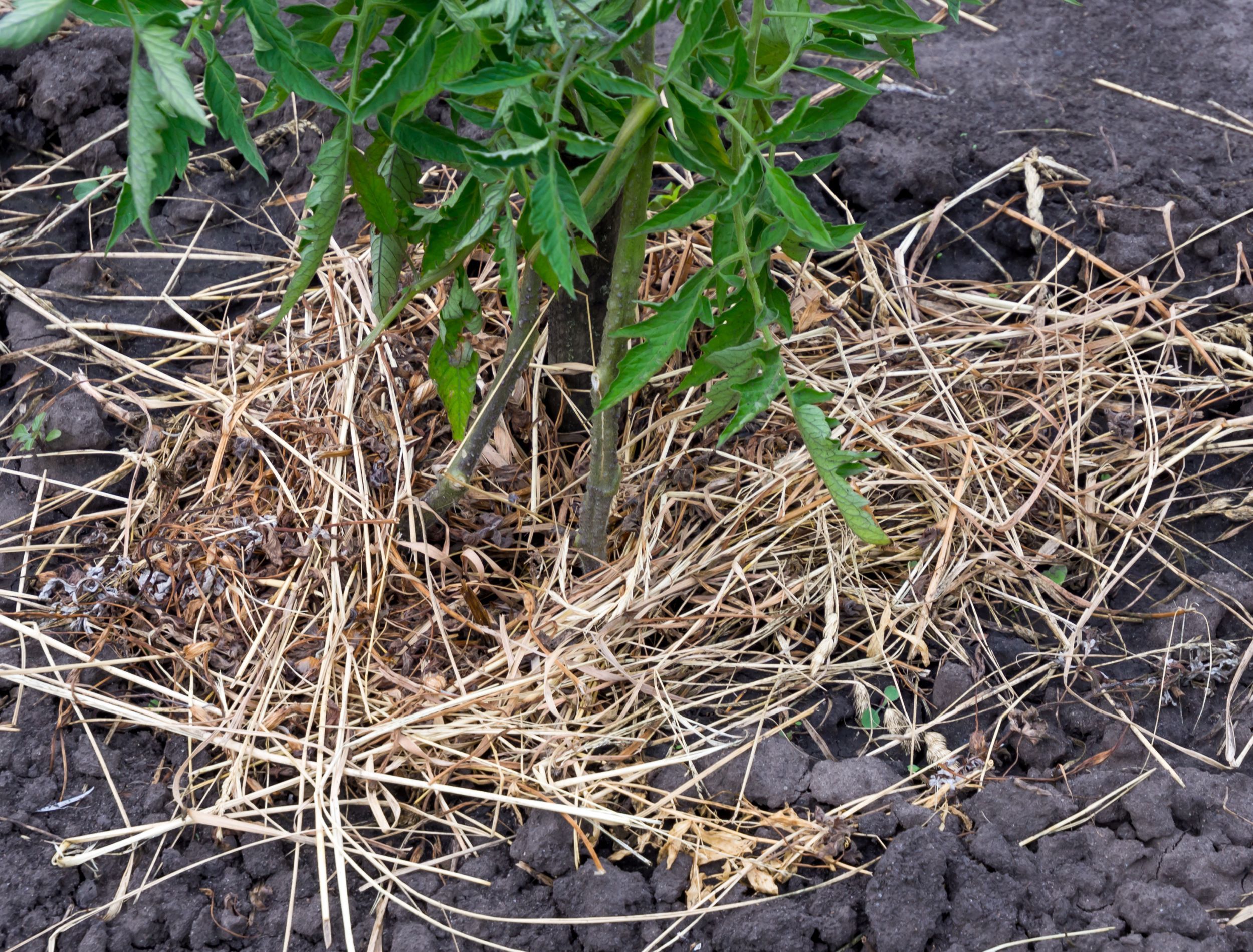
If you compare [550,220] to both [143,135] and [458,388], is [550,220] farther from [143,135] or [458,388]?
[458,388]

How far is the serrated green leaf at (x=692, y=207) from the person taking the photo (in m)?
1.12

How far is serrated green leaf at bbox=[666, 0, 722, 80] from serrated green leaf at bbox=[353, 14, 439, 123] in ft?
0.76

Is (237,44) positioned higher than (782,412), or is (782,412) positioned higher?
(237,44)

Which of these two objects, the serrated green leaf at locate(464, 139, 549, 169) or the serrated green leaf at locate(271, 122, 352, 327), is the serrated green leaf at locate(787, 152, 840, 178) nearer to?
the serrated green leaf at locate(464, 139, 549, 169)

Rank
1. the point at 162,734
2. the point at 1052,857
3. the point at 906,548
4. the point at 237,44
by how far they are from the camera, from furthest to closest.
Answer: the point at 237,44, the point at 906,548, the point at 162,734, the point at 1052,857

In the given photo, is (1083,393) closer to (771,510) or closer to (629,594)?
(771,510)

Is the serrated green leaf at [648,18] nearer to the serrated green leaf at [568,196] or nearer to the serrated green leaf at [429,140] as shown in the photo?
the serrated green leaf at [568,196]

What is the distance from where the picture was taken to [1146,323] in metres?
2.09

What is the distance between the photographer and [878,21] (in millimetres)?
1048

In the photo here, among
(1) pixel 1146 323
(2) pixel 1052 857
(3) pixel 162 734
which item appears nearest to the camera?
(2) pixel 1052 857

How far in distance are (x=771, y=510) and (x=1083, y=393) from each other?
0.70 metres

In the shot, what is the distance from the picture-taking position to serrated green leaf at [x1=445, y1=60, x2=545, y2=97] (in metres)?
0.95

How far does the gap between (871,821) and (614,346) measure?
2.56ft

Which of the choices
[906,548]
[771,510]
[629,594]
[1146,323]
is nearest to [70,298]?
[629,594]
